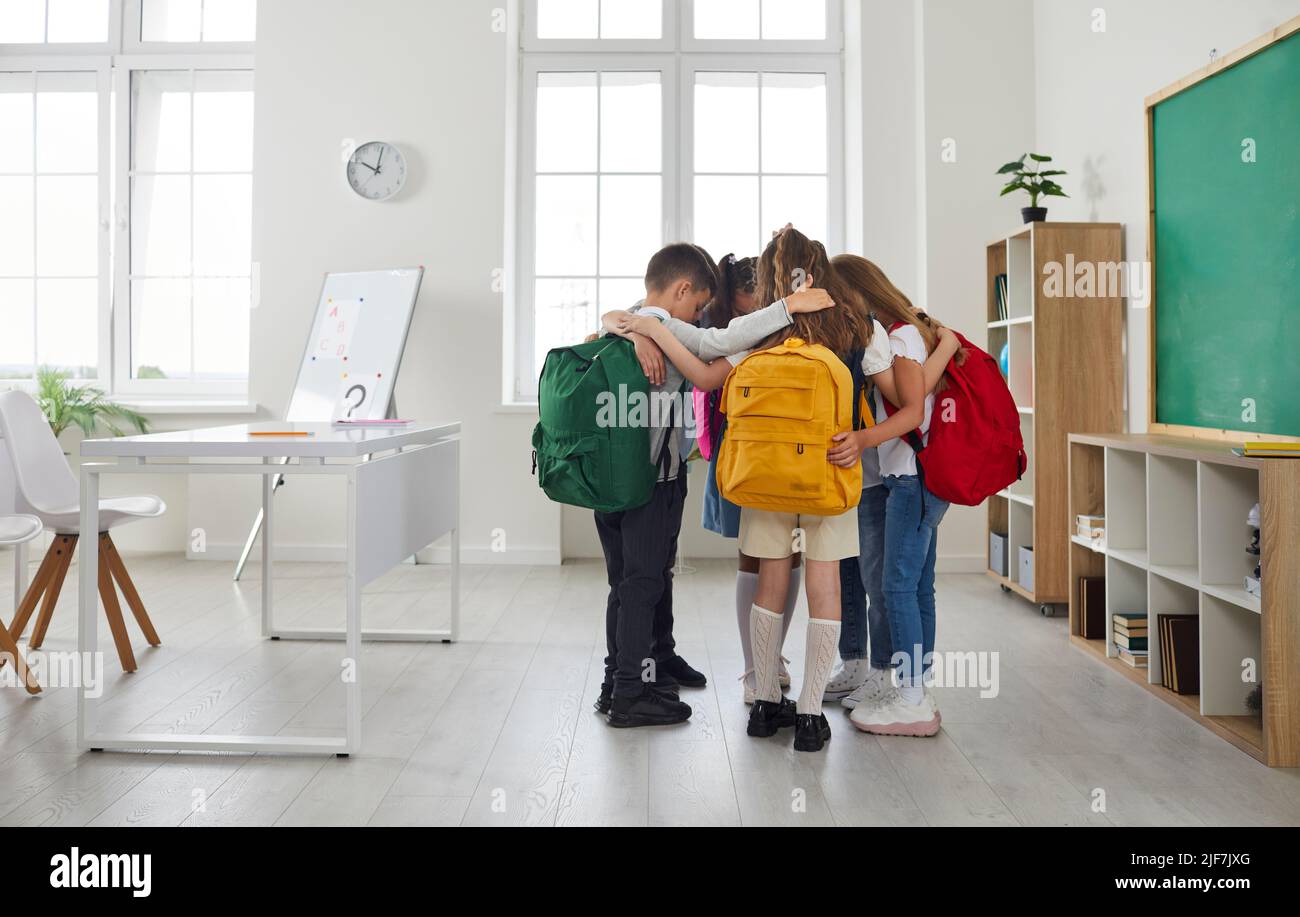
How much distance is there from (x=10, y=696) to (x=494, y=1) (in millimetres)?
3973

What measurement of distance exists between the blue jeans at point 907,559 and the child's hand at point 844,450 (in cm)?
31

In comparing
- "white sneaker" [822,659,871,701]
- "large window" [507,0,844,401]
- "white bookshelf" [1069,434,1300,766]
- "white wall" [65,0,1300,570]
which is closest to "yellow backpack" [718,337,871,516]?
"white sneaker" [822,659,871,701]

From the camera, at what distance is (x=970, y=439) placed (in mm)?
2467

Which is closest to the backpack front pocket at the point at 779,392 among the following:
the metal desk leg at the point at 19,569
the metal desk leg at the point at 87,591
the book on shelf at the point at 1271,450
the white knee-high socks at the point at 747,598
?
the white knee-high socks at the point at 747,598

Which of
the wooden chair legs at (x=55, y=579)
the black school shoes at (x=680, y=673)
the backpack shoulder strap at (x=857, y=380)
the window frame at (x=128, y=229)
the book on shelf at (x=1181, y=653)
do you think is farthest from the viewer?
the window frame at (x=128, y=229)

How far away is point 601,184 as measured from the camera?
18.0 ft

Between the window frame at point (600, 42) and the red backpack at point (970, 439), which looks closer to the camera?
the red backpack at point (970, 439)

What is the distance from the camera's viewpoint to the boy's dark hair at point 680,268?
261 cm

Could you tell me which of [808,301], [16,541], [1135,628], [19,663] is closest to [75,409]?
[16,541]

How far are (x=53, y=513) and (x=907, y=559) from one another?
265 centimetres

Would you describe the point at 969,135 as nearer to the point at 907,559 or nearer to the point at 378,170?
the point at 378,170

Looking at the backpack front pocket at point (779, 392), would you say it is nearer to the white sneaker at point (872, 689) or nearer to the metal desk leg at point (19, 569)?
the white sneaker at point (872, 689)

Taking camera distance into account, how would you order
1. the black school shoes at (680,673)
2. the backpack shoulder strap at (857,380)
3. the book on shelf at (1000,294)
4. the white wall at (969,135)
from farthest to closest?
the white wall at (969,135) → the book on shelf at (1000,294) → the black school shoes at (680,673) → the backpack shoulder strap at (857,380)
